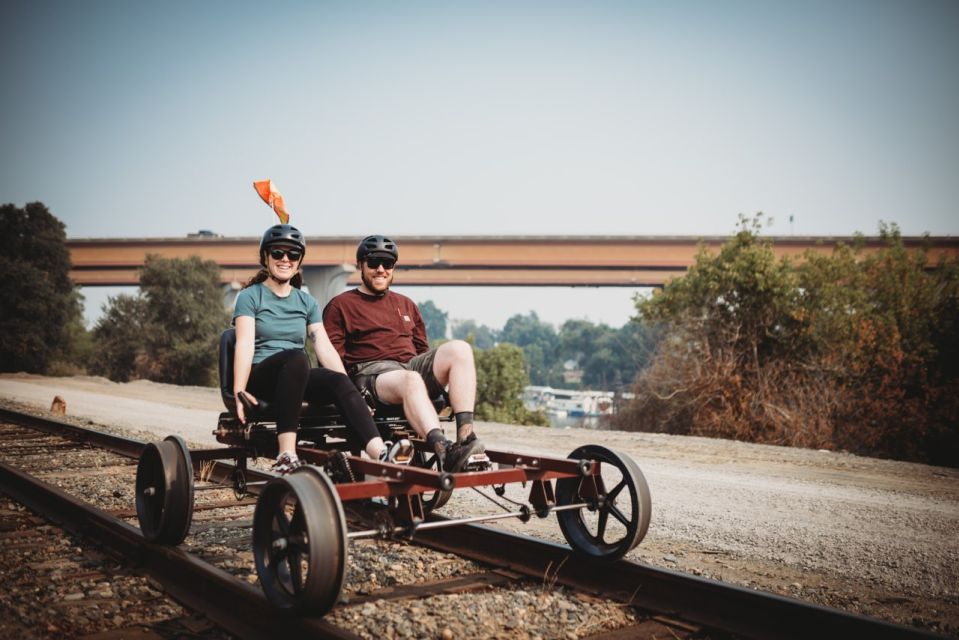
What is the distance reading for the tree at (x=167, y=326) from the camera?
97.8 feet

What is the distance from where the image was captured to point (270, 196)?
17.0ft

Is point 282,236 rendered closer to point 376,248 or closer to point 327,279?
point 376,248

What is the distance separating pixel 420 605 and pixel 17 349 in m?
→ 31.7

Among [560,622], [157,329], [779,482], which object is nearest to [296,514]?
[560,622]

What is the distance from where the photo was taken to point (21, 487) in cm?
588

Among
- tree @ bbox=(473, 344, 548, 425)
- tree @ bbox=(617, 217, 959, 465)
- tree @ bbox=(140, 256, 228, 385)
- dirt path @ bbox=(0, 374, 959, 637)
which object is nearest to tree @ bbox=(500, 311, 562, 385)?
tree @ bbox=(140, 256, 228, 385)

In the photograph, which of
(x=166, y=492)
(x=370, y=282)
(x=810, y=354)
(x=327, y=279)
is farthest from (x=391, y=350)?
(x=327, y=279)

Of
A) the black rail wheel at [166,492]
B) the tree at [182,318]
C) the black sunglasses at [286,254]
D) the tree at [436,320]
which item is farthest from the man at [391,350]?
the tree at [436,320]

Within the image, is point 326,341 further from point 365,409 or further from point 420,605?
point 420,605

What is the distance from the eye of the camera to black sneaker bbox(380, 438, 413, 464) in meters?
3.79

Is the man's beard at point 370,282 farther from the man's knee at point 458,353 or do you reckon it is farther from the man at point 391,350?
the man's knee at point 458,353

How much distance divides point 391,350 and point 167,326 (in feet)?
95.1

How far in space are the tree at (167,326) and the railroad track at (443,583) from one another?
25.3 meters

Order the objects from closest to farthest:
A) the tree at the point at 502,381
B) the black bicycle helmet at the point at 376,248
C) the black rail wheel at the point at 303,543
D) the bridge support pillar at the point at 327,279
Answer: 1. the black rail wheel at the point at 303,543
2. the black bicycle helmet at the point at 376,248
3. the tree at the point at 502,381
4. the bridge support pillar at the point at 327,279
